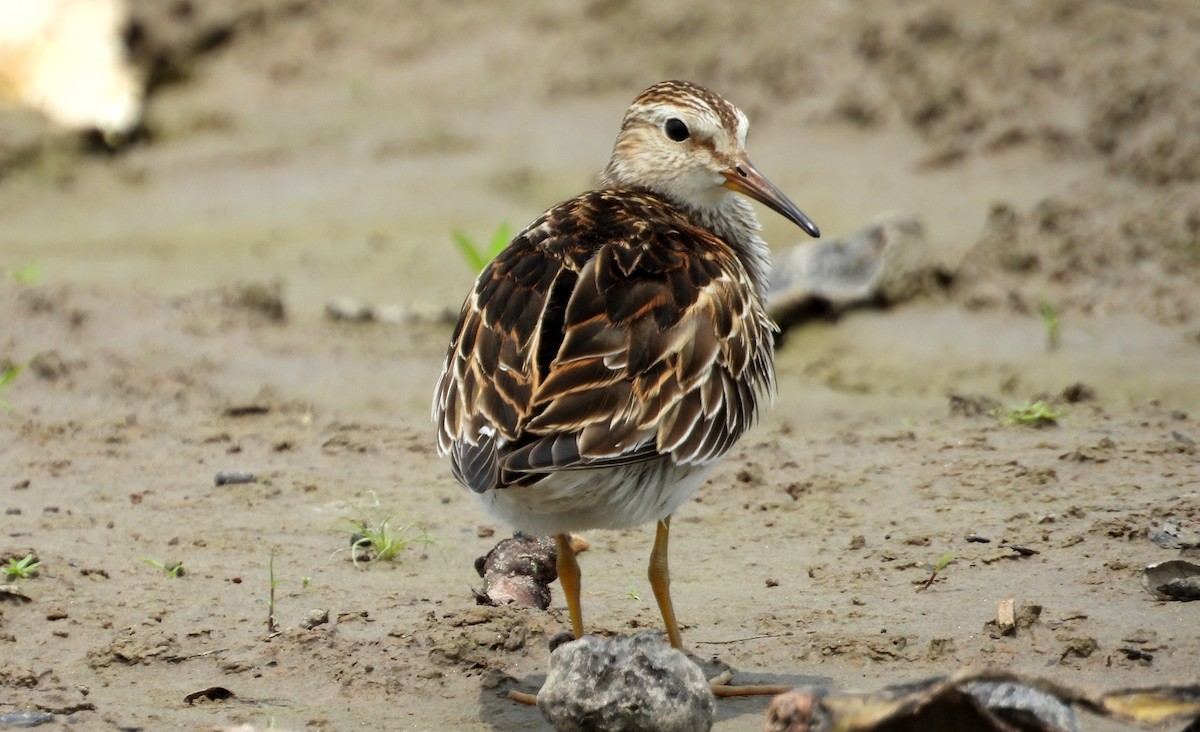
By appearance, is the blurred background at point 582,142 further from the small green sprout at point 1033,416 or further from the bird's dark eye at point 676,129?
the bird's dark eye at point 676,129

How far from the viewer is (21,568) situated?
16.7 ft

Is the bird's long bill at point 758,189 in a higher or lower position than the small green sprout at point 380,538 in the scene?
higher

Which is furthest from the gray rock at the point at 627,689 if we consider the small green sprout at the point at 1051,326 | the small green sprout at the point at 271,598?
the small green sprout at the point at 1051,326

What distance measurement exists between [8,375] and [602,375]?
348cm

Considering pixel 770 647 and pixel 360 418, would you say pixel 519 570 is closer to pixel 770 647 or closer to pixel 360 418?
pixel 770 647

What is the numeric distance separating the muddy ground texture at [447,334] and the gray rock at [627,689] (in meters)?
0.33

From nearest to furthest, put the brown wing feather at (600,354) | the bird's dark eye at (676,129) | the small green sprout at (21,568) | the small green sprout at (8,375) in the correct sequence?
the brown wing feather at (600,354), the small green sprout at (21,568), the bird's dark eye at (676,129), the small green sprout at (8,375)

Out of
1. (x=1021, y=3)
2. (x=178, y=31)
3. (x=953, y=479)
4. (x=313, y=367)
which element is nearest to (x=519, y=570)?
(x=953, y=479)

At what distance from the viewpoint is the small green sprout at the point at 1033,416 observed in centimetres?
648

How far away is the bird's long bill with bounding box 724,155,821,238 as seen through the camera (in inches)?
228

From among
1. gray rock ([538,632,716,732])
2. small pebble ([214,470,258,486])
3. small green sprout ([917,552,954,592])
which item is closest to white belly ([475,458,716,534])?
gray rock ([538,632,716,732])

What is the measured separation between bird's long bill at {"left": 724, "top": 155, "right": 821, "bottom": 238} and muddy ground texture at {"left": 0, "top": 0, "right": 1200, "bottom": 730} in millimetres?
→ 1011

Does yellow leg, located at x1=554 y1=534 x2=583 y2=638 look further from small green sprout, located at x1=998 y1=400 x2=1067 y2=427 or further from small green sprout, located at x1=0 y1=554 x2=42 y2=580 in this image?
small green sprout, located at x1=998 y1=400 x2=1067 y2=427

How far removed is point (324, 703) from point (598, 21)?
864cm
